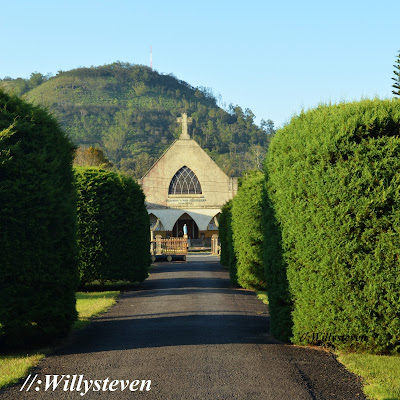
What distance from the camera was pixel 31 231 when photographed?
329 inches

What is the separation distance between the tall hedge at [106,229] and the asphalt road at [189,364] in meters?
6.17

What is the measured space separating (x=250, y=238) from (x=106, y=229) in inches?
183

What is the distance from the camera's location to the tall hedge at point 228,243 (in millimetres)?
19219

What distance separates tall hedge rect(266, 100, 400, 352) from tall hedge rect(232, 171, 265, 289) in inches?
318

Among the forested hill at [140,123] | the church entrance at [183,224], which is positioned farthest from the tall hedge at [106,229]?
the forested hill at [140,123]

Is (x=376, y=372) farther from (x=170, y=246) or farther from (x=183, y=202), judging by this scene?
(x=183, y=202)

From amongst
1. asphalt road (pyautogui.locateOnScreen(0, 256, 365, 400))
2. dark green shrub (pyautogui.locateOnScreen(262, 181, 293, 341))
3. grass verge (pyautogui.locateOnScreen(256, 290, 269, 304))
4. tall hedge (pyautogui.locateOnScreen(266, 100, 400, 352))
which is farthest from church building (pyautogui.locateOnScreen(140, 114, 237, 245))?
tall hedge (pyautogui.locateOnScreen(266, 100, 400, 352))

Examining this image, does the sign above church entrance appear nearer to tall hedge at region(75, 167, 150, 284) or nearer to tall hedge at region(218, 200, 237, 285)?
tall hedge at region(218, 200, 237, 285)

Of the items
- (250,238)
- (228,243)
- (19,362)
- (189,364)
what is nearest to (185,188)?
(228,243)

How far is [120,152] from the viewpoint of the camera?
132m

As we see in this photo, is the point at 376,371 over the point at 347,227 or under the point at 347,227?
under

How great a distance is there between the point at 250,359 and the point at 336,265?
1.77 m

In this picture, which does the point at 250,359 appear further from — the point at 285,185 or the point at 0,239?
the point at 0,239

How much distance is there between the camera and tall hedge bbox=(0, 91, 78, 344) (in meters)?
8.17
